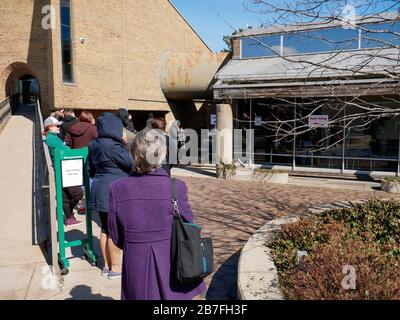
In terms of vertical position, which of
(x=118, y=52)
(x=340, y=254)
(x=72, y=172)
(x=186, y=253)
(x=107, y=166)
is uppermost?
(x=118, y=52)

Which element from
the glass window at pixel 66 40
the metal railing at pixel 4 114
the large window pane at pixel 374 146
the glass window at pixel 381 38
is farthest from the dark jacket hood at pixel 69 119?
the metal railing at pixel 4 114

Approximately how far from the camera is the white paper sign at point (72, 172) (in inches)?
203

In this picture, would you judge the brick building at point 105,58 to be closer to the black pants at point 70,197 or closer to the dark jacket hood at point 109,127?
the black pants at point 70,197

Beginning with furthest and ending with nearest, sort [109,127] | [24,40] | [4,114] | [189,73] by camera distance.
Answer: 1. [24,40]
2. [189,73]
3. [4,114]
4. [109,127]

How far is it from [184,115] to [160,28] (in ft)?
18.4

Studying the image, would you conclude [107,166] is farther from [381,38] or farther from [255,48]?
[255,48]

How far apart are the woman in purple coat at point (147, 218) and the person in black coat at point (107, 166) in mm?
1913

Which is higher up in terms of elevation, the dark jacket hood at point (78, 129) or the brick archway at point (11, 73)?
the brick archway at point (11, 73)

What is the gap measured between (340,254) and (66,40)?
17063 millimetres

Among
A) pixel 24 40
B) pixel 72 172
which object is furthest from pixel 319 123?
pixel 24 40

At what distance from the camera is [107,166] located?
4539mm

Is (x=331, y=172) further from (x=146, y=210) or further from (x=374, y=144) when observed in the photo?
(x=146, y=210)

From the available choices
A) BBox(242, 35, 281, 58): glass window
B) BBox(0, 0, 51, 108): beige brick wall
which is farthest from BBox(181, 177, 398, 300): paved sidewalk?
BBox(0, 0, 51, 108): beige brick wall

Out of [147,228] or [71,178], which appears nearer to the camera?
[147,228]
